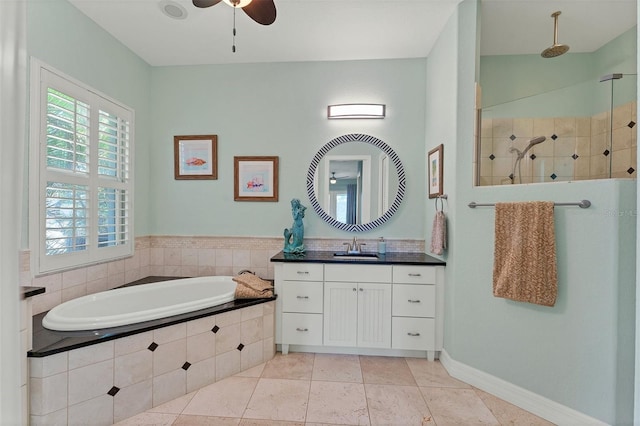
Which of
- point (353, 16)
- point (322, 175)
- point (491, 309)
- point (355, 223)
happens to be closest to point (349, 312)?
point (355, 223)

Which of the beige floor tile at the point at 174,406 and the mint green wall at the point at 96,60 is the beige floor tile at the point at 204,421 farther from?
the mint green wall at the point at 96,60

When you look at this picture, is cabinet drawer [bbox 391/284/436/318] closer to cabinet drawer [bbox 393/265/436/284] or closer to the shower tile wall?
cabinet drawer [bbox 393/265/436/284]

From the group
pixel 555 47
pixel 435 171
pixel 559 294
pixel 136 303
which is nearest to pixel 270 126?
pixel 435 171

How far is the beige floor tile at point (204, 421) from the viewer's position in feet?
5.39

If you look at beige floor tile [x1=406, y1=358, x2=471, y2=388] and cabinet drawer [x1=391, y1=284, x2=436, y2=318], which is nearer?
beige floor tile [x1=406, y1=358, x2=471, y2=388]

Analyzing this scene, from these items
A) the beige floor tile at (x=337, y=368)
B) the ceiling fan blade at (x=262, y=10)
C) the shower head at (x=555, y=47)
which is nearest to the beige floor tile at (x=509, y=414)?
the beige floor tile at (x=337, y=368)

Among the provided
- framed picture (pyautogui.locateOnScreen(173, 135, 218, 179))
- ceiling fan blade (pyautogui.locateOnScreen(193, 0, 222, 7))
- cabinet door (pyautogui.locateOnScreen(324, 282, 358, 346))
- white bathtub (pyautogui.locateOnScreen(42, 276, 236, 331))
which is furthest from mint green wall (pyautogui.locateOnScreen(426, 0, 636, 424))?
framed picture (pyautogui.locateOnScreen(173, 135, 218, 179))

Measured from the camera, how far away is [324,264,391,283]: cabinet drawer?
7.69 feet

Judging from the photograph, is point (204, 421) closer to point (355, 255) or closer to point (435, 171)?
point (355, 255)

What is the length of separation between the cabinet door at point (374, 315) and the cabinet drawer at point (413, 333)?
6cm

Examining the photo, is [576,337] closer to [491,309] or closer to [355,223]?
[491,309]

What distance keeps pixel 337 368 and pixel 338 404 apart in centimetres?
40

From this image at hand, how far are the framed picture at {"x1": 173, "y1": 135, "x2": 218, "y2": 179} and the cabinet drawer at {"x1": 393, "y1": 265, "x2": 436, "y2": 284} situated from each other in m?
2.08

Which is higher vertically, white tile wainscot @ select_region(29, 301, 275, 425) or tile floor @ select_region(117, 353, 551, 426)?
white tile wainscot @ select_region(29, 301, 275, 425)
